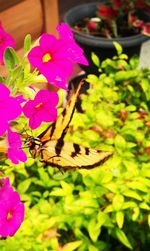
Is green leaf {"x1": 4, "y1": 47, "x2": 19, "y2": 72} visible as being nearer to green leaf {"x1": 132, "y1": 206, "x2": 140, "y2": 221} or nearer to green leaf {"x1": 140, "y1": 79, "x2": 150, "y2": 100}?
green leaf {"x1": 132, "y1": 206, "x2": 140, "y2": 221}

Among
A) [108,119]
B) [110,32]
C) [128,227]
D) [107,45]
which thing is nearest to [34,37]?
[107,45]

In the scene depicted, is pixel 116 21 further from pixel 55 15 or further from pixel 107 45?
pixel 55 15

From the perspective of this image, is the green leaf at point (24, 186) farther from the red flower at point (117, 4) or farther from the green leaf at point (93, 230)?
the red flower at point (117, 4)

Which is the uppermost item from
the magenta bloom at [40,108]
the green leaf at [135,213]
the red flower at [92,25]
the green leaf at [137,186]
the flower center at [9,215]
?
the magenta bloom at [40,108]

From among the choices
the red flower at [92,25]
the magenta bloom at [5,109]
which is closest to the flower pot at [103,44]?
the red flower at [92,25]

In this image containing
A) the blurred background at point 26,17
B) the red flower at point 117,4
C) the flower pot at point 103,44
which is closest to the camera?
the blurred background at point 26,17

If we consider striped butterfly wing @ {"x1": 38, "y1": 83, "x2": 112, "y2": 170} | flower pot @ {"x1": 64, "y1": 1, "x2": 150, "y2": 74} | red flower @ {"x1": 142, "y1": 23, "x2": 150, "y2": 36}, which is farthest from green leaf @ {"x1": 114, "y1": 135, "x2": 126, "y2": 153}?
red flower @ {"x1": 142, "y1": 23, "x2": 150, "y2": 36}

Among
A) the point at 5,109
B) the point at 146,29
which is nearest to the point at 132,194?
the point at 5,109
